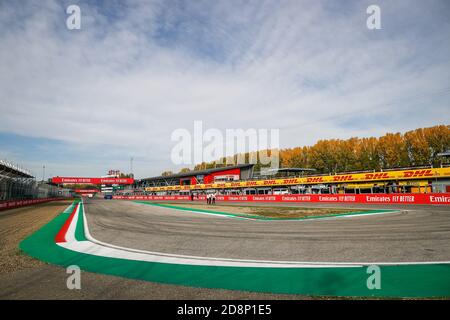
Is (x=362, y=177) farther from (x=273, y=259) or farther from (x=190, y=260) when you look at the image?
(x=190, y=260)

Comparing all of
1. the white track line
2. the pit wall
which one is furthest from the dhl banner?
the white track line

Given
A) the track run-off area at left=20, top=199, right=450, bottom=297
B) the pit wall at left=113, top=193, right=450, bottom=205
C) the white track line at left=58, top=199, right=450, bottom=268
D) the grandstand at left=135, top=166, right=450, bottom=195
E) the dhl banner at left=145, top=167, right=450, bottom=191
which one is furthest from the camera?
the grandstand at left=135, top=166, right=450, bottom=195

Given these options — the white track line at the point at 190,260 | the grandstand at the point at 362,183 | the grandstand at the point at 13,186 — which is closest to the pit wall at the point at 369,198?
the grandstand at the point at 362,183

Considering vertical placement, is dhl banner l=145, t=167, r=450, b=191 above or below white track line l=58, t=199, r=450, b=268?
above

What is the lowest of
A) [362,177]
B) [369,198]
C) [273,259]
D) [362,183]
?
[369,198]

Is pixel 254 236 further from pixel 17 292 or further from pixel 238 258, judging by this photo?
pixel 17 292

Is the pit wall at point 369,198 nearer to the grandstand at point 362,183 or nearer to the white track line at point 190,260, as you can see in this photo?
the grandstand at point 362,183

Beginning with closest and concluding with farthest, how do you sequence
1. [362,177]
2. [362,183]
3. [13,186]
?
[13,186] < [362,177] < [362,183]

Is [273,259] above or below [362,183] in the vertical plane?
below

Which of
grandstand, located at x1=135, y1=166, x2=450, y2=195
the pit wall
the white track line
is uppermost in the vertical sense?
grandstand, located at x1=135, y1=166, x2=450, y2=195

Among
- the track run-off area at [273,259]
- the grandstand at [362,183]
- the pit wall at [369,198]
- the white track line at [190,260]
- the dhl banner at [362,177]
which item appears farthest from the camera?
the grandstand at [362,183]

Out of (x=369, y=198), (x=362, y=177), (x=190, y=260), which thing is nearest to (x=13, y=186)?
(x=190, y=260)

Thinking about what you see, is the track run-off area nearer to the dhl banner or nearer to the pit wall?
the pit wall

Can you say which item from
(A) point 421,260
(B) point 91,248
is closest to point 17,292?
(B) point 91,248
